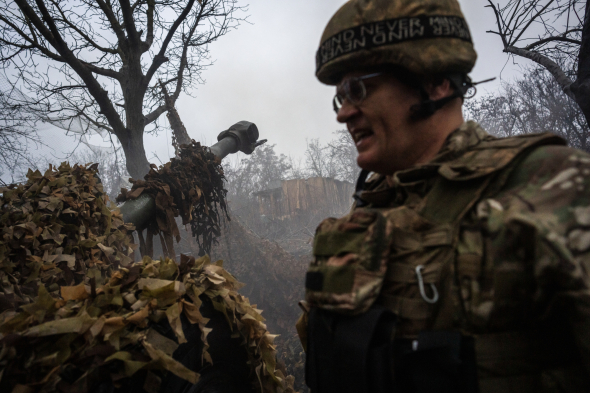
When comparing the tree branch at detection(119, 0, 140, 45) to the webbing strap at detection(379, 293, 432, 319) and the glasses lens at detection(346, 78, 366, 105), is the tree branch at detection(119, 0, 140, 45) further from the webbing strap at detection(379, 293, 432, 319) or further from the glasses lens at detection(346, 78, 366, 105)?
the webbing strap at detection(379, 293, 432, 319)

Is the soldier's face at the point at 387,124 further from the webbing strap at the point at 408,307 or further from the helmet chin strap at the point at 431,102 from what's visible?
the webbing strap at the point at 408,307

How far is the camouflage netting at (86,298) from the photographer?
4.62 ft

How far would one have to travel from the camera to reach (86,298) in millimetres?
1719

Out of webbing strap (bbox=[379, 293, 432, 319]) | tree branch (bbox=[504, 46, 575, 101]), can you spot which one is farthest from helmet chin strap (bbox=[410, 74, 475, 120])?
tree branch (bbox=[504, 46, 575, 101])

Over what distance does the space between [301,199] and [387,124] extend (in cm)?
2022

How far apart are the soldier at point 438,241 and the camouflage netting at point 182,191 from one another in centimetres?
338

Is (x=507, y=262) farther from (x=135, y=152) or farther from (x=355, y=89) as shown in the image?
(x=135, y=152)

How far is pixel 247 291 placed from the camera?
29.0ft

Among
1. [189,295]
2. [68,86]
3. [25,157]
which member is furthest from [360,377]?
[25,157]

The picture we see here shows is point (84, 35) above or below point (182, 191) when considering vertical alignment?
above

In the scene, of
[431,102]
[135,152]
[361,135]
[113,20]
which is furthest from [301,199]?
[431,102]

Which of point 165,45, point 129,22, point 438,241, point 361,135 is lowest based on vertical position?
point 438,241

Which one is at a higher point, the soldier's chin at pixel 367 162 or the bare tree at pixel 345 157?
the bare tree at pixel 345 157

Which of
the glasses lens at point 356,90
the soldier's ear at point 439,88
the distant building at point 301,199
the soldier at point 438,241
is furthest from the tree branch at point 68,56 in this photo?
the distant building at point 301,199
